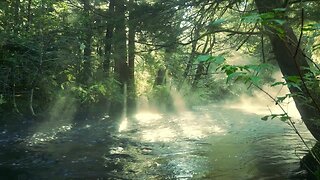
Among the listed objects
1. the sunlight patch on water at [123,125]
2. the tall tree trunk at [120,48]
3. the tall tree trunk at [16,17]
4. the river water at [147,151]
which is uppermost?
the tall tree trunk at [16,17]

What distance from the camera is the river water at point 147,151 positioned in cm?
704

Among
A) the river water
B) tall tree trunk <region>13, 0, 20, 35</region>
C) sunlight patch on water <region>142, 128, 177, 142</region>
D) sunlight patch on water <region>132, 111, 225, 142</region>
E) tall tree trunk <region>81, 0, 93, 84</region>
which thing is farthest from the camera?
tall tree trunk <region>81, 0, 93, 84</region>

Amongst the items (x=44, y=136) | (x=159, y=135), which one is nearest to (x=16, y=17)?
(x=44, y=136)

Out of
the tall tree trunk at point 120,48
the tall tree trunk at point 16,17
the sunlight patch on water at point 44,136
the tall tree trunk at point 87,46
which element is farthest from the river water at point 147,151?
the tall tree trunk at point 16,17

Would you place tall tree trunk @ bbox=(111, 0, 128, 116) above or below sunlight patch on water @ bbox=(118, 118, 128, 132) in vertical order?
above

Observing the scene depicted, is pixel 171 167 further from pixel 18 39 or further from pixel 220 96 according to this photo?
pixel 220 96

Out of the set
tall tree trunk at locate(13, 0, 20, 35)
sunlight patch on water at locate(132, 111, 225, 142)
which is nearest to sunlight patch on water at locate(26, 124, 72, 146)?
sunlight patch on water at locate(132, 111, 225, 142)

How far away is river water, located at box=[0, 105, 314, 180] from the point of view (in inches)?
277

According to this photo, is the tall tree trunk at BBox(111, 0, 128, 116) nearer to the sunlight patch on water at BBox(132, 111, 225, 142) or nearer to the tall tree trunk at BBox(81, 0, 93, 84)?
the tall tree trunk at BBox(81, 0, 93, 84)

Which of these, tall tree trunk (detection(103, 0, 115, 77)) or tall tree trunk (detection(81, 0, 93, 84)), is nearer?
tall tree trunk (detection(103, 0, 115, 77))

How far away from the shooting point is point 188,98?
74.2ft

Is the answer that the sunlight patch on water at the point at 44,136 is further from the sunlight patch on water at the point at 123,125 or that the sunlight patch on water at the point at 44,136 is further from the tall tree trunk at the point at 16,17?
the tall tree trunk at the point at 16,17

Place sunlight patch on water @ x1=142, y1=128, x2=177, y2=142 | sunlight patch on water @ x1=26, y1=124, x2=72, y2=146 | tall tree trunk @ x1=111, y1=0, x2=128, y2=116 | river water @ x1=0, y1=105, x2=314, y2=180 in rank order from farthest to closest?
1. sunlight patch on water @ x1=142, y1=128, x2=177, y2=142
2. tall tree trunk @ x1=111, y1=0, x2=128, y2=116
3. sunlight patch on water @ x1=26, y1=124, x2=72, y2=146
4. river water @ x1=0, y1=105, x2=314, y2=180

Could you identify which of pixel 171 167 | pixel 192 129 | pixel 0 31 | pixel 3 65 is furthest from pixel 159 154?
pixel 0 31
